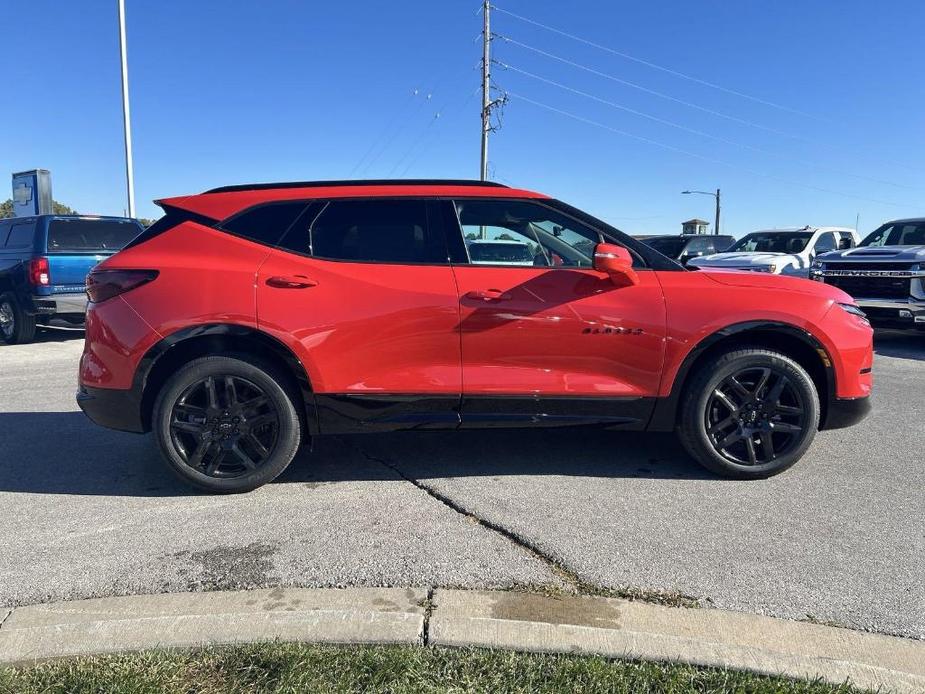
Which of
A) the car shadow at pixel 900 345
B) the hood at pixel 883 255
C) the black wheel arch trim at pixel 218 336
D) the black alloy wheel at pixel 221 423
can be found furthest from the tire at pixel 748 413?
the hood at pixel 883 255

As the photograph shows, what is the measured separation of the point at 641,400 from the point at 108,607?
9.30 feet

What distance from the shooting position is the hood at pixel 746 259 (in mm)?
12203

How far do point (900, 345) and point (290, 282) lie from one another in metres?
9.68

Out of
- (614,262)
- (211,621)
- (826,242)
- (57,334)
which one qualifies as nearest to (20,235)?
(57,334)

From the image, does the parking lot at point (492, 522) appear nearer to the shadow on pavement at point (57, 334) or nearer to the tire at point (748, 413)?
the tire at point (748, 413)

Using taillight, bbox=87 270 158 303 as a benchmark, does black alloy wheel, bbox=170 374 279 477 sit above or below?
below

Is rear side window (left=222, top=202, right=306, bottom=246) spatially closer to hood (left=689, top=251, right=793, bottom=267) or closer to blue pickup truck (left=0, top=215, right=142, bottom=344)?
blue pickup truck (left=0, top=215, right=142, bottom=344)

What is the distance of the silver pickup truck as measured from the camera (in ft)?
28.6

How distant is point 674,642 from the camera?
7.62ft

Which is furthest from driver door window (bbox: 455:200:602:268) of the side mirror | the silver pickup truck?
the silver pickup truck

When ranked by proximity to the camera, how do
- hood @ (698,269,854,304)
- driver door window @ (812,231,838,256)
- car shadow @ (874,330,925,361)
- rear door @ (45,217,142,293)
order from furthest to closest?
driver door window @ (812,231,838,256) < rear door @ (45,217,142,293) < car shadow @ (874,330,925,361) < hood @ (698,269,854,304)

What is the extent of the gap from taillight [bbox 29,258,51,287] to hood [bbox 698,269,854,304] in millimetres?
9135

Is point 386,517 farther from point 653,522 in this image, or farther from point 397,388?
point 653,522

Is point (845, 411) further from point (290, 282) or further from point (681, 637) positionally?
point (290, 282)
